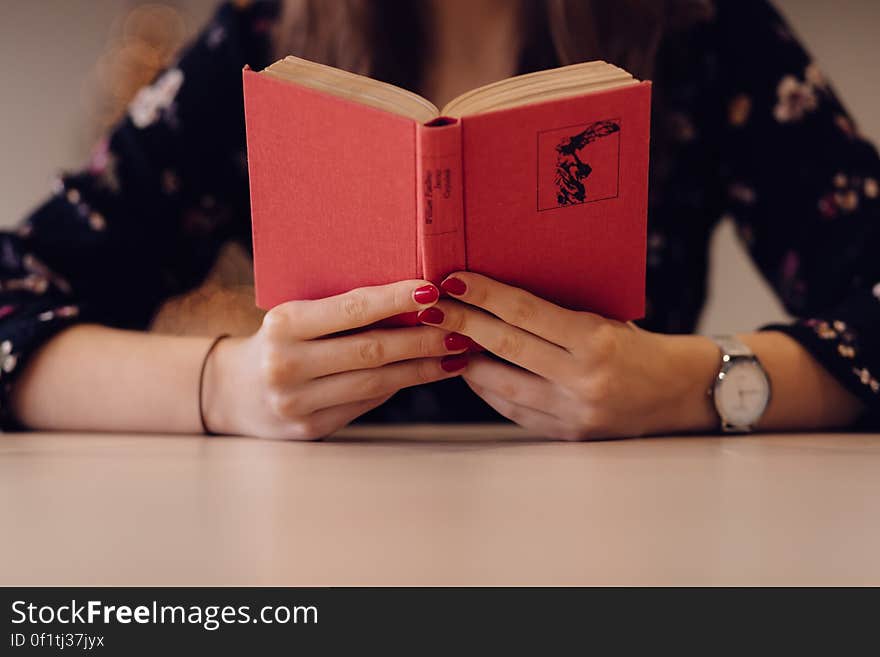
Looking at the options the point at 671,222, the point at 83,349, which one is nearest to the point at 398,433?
the point at 83,349

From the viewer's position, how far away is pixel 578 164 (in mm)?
609

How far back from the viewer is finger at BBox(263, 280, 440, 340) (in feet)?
2.01

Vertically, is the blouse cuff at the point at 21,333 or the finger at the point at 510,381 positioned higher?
the blouse cuff at the point at 21,333

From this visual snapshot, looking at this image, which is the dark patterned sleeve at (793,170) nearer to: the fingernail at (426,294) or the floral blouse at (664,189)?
the floral blouse at (664,189)

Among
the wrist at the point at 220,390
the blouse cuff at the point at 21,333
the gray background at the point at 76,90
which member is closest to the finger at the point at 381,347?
the wrist at the point at 220,390

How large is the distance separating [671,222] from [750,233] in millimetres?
102

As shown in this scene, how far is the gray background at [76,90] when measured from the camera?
2.42 metres

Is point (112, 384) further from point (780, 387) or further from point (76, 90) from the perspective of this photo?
point (76, 90)

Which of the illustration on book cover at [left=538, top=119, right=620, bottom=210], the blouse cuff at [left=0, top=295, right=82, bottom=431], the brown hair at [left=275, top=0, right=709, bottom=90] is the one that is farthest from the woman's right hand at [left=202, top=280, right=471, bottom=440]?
the brown hair at [left=275, top=0, right=709, bottom=90]

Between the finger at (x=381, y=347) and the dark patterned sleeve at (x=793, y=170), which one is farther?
the dark patterned sleeve at (x=793, y=170)
